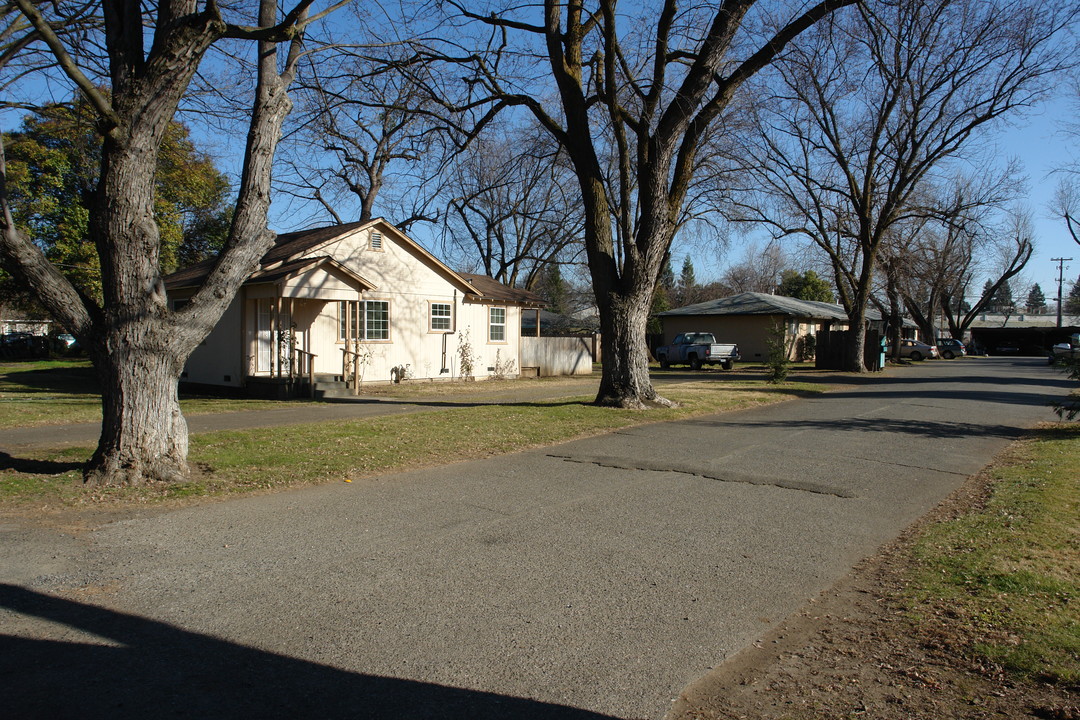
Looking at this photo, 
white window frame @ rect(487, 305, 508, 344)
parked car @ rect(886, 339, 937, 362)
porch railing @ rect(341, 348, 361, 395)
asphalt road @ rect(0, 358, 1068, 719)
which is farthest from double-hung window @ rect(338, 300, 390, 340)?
parked car @ rect(886, 339, 937, 362)

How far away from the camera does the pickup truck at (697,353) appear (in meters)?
35.7

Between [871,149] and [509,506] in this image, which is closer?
[509,506]

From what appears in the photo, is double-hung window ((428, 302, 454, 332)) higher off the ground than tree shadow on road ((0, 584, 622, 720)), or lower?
higher

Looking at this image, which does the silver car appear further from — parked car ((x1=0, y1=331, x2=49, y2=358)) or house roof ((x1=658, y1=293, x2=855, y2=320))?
parked car ((x1=0, y1=331, x2=49, y2=358))

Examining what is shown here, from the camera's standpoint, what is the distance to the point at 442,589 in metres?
5.26

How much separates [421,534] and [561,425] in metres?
7.13

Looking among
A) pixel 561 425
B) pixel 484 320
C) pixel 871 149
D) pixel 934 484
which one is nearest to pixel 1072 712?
pixel 934 484

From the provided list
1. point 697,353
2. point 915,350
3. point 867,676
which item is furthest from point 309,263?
point 915,350

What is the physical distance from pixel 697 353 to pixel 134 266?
3011cm

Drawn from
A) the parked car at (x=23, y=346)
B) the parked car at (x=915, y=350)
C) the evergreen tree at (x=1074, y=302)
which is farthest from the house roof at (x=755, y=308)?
the evergreen tree at (x=1074, y=302)

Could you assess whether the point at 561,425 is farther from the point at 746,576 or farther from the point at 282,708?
the point at 282,708

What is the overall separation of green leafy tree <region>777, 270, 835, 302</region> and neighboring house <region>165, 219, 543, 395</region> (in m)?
59.2

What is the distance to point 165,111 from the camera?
848cm

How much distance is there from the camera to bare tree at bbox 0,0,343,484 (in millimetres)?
8156
